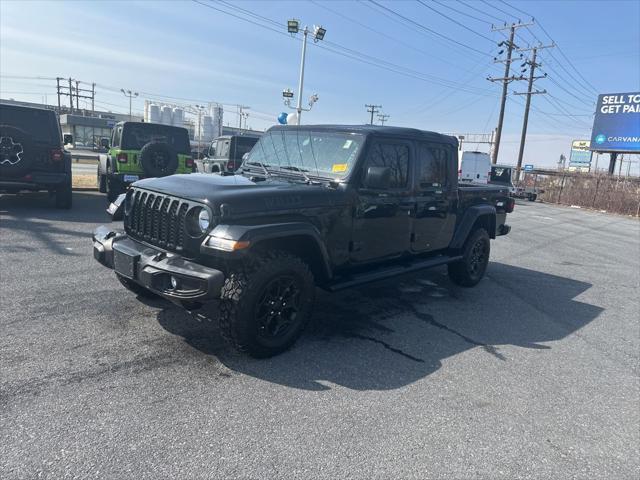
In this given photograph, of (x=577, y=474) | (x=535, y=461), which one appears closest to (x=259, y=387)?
(x=535, y=461)

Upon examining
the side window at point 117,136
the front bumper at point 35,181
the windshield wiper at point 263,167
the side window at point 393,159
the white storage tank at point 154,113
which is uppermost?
the white storage tank at point 154,113

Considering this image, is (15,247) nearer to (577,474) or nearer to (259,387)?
(259,387)

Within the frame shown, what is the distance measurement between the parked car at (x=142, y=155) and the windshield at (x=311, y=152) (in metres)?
5.79

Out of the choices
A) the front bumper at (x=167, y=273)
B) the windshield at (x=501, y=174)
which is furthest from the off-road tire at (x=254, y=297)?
the windshield at (x=501, y=174)

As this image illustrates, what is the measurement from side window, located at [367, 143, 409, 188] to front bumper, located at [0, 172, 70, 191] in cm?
750

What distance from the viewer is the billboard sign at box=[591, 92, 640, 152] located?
31.2m

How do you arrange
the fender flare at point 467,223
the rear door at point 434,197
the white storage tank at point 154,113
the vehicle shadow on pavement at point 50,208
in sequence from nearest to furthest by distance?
the rear door at point 434,197 < the fender flare at point 467,223 < the vehicle shadow on pavement at point 50,208 < the white storage tank at point 154,113

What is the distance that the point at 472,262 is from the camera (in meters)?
6.57

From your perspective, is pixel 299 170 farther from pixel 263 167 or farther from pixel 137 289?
pixel 137 289

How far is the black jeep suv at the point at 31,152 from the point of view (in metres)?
8.83

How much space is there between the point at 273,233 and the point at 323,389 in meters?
1.24

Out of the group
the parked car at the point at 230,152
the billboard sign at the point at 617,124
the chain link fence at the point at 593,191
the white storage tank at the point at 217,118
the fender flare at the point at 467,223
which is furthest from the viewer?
the white storage tank at the point at 217,118

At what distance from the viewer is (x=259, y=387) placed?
3.39m

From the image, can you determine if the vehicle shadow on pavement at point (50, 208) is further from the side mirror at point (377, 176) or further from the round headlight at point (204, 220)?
the side mirror at point (377, 176)
